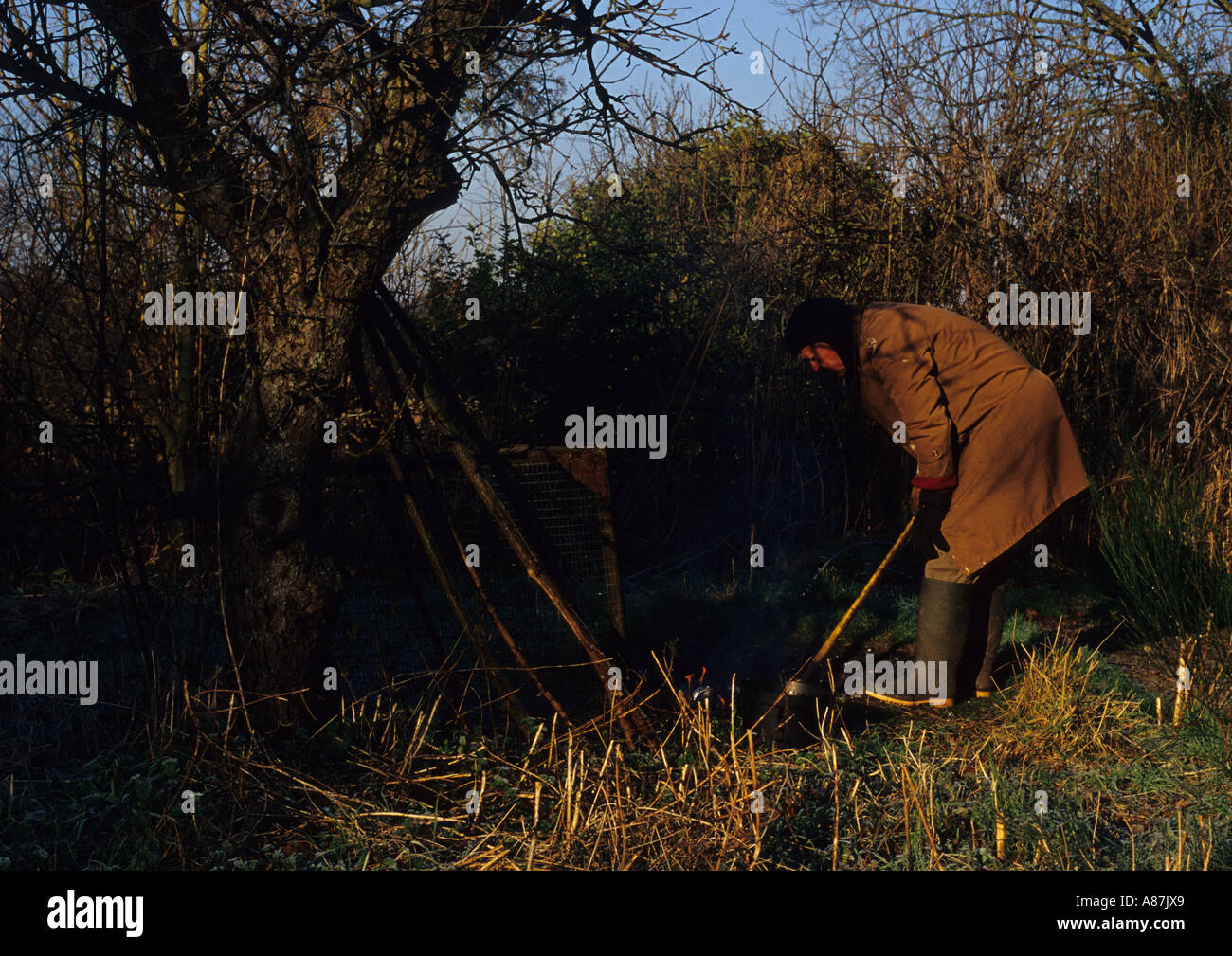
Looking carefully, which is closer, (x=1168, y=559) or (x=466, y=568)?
(x=466, y=568)

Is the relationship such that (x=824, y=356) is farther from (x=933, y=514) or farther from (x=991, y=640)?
(x=991, y=640)

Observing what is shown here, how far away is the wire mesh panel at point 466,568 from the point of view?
Result: 15.9ft

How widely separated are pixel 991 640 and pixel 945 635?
406 millimetres

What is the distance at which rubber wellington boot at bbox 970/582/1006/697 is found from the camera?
5238mm

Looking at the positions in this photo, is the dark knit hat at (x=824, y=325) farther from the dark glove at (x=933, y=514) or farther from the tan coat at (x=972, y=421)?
the dark glove at (x=933, y=514)

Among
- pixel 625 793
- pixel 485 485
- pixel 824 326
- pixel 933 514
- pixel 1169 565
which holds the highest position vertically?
pixel 824 326

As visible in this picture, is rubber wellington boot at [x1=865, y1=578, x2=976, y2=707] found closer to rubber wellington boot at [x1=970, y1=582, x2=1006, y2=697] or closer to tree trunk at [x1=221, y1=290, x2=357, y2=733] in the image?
rubber wellington boot at [x1=970, y1=582, x2=1006, y2=697]

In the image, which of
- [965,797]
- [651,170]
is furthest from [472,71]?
[651,170]

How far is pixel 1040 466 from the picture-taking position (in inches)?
197

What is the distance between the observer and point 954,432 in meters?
5.06

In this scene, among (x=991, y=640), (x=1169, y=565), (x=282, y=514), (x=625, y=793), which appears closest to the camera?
(x=625, y=793)

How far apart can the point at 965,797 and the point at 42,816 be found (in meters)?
3.03

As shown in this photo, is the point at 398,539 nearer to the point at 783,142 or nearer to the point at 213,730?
the point at 213,730

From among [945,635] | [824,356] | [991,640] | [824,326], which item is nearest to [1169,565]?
[991,640]
